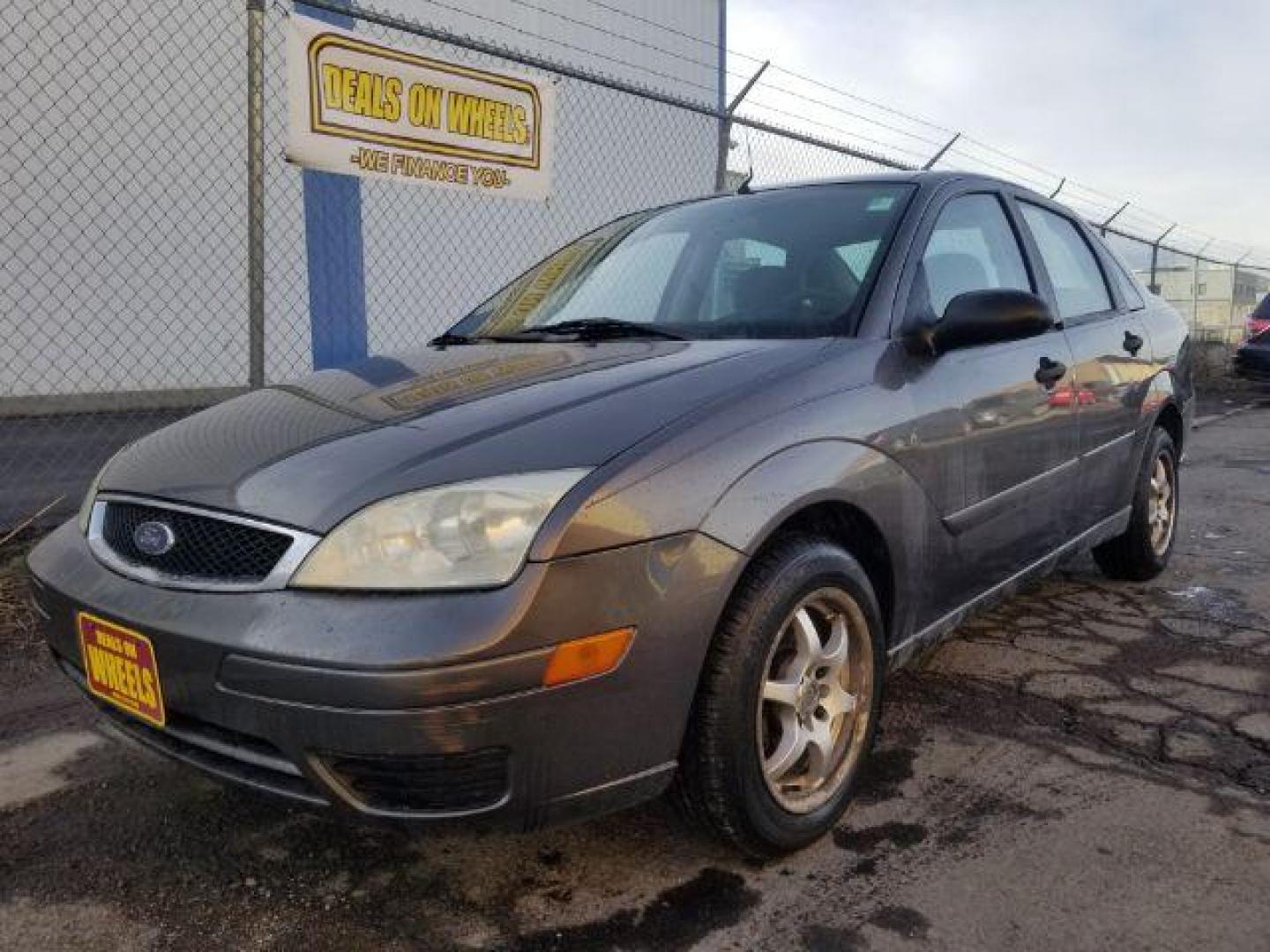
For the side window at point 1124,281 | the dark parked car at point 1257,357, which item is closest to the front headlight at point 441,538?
the side window at point 1124,281

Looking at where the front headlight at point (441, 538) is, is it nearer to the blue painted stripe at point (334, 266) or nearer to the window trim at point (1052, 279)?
the window trim at point (1052, 279)

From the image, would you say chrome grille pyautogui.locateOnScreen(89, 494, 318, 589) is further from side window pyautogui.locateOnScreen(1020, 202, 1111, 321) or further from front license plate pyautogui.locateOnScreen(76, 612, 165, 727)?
side window pyautogui.locateOnScreen(1020, 202, 1111, 321)

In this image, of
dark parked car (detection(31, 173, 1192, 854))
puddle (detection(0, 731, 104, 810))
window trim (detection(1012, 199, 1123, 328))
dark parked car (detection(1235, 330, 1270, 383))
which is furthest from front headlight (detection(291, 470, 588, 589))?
dark parked car (detection(1235, 330, 1270, 383))

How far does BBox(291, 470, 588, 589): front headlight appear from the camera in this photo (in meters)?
1.71

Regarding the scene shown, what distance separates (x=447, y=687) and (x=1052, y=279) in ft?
8.92

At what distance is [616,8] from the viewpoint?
13.0 meters

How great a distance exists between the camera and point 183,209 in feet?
31.8

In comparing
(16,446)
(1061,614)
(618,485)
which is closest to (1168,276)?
(1061,614)

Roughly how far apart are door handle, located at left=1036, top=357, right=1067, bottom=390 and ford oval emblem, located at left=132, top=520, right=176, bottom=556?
2386mm

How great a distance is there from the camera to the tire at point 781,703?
193 centimetres

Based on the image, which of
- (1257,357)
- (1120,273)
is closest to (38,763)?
(1120,273)

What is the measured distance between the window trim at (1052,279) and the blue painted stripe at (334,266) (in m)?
3.53

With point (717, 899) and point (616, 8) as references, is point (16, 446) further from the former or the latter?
point (616, 8)

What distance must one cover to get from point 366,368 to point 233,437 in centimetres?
62
